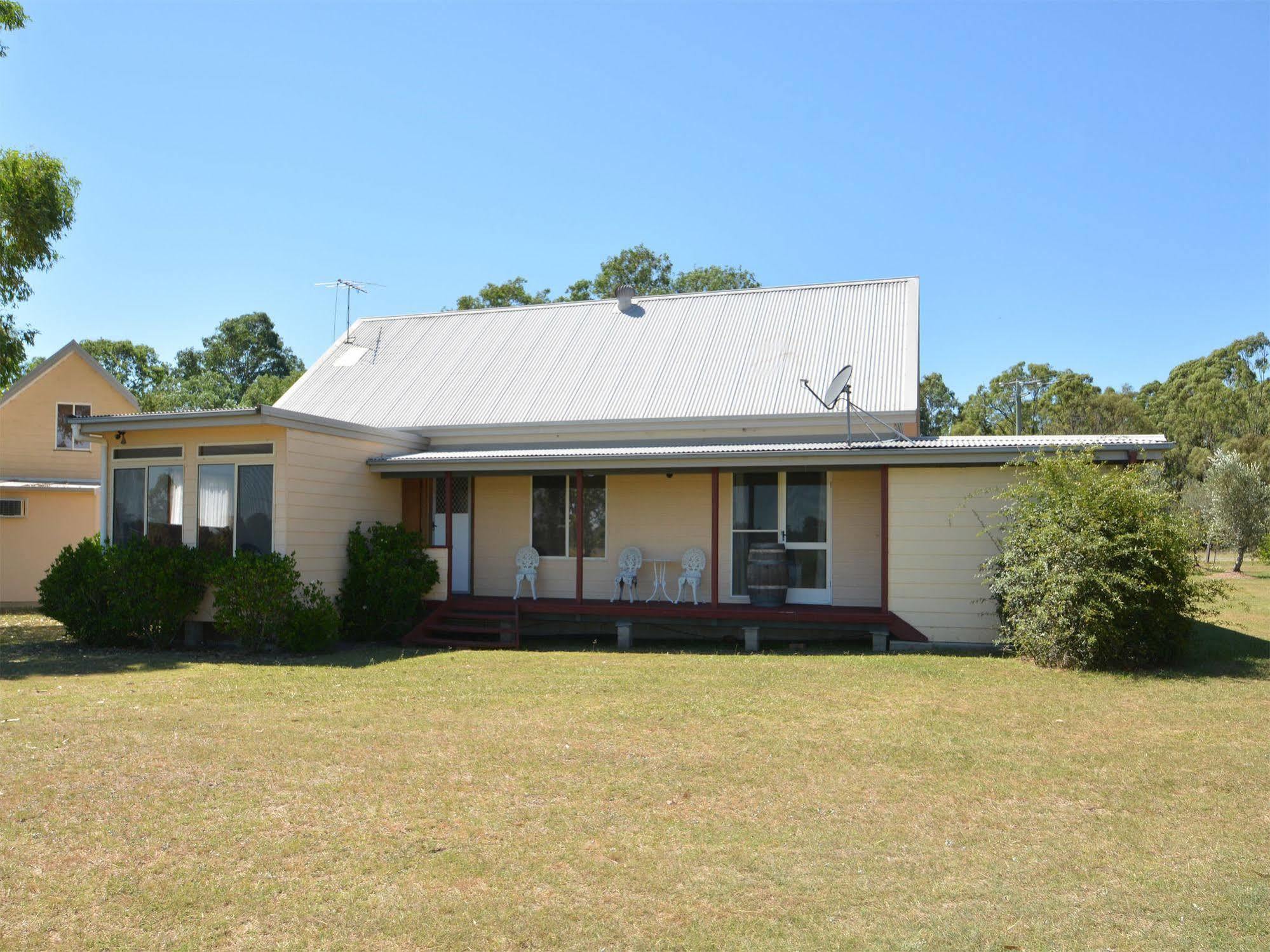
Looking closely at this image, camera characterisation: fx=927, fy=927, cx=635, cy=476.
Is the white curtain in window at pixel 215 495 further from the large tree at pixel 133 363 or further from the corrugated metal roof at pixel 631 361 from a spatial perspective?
the large tree at pixel 133 363

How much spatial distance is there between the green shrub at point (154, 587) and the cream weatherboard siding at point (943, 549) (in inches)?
371

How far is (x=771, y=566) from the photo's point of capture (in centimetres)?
1341

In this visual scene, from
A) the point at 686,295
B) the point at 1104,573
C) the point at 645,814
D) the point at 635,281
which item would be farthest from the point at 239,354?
the point at 645,814

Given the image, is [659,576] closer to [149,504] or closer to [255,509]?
[255,509]

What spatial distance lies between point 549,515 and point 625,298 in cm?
618

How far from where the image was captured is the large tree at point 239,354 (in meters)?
55.7

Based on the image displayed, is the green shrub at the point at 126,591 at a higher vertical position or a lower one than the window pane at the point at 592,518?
lower

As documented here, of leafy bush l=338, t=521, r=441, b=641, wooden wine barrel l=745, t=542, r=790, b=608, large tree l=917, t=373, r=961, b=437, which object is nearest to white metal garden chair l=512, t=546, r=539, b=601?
leafy bush l=338, t=521, r=441, b=641

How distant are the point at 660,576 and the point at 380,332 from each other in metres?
9.93

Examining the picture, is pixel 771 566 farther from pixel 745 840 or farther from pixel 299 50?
pixel 299 50

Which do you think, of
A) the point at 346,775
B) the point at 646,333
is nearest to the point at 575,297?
the point at 646,333

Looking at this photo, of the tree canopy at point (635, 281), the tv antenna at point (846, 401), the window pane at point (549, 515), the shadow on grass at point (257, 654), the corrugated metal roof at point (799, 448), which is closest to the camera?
the shadow on grass at point (257, 654)

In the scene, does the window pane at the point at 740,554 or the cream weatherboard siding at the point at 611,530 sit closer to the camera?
the window pane at the point at 740,554

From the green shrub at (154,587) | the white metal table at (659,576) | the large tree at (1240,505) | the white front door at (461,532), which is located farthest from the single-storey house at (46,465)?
the large tree at (1240,505)
